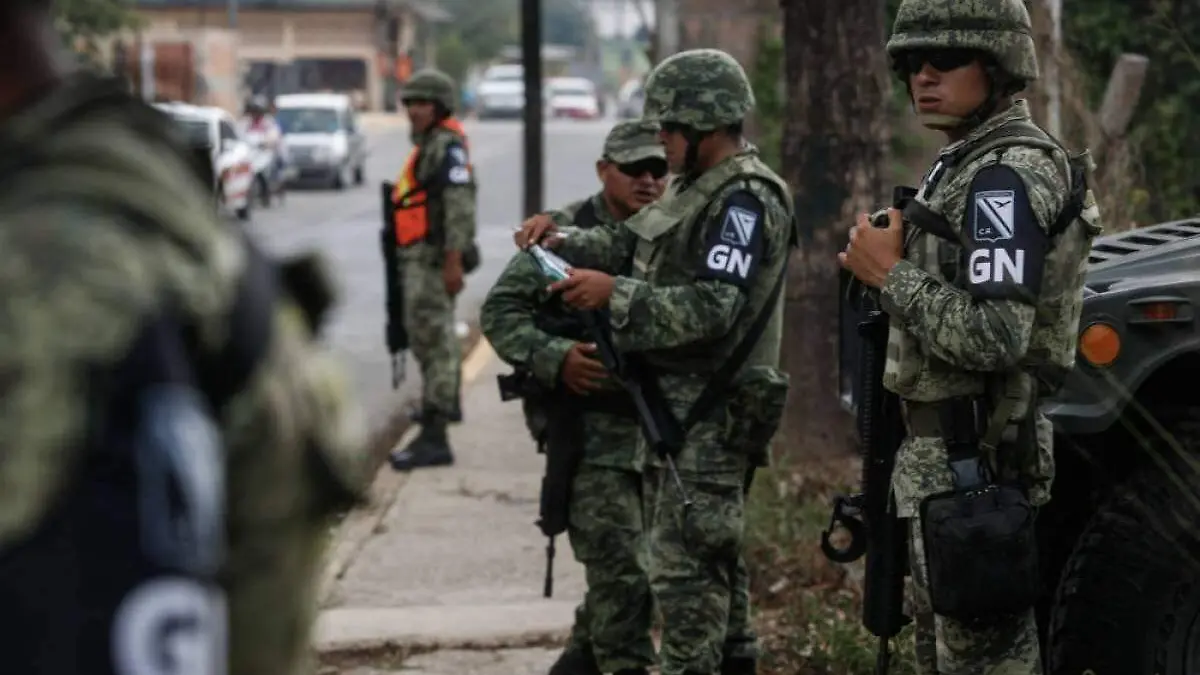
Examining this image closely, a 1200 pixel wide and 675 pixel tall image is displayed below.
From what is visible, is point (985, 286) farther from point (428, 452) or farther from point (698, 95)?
point (428, 452)

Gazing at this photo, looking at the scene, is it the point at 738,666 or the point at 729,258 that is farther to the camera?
the point at 738,666

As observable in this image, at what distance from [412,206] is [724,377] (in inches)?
175

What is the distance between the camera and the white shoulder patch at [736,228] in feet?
15.2

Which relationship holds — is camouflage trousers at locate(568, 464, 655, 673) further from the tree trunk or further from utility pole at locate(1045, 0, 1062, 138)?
utility pole at locate(1045, 0, 1062, 138)

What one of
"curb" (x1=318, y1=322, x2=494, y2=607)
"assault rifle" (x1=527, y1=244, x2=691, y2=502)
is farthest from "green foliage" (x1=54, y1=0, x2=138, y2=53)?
"assault rifle" (x1=527, y1=244, x2=691, y2=502)

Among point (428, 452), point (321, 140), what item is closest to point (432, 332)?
point (428, 452)

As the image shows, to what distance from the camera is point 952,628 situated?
3.80 m

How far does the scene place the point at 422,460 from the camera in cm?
905

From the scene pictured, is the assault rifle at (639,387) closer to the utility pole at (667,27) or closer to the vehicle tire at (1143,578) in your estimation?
the vehicle tire at (1143,578)

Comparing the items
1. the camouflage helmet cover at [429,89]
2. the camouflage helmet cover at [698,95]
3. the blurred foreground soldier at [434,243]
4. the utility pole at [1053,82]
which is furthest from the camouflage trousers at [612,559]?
the camouflage helmet cover at [429,89]

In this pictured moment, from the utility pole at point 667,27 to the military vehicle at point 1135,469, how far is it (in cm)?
959

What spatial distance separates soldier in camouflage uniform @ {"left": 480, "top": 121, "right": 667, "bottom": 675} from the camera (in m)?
5.26

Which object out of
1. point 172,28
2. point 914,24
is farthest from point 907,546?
point 172,28

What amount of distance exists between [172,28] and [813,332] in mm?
58036
